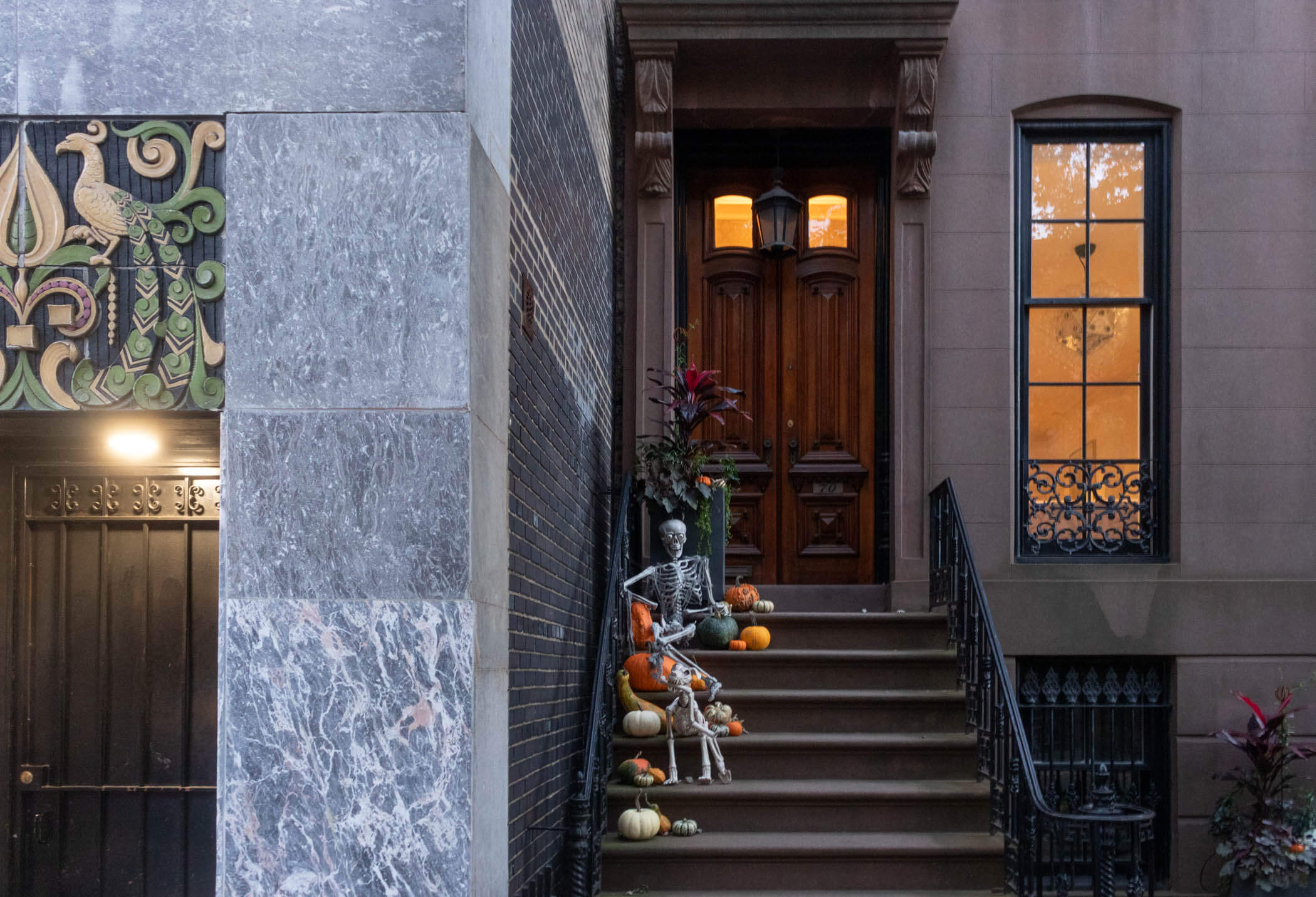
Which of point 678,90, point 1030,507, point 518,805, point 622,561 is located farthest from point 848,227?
point 518,805

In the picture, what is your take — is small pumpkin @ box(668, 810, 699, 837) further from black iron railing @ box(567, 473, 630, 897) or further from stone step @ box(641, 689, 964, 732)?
stone step @ box(641, 689, 964, 732)

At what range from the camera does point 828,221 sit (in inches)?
373

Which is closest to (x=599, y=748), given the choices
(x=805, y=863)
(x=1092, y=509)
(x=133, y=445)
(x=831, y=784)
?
(x=805, y=863)

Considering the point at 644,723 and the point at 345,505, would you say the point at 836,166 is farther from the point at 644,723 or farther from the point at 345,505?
the point at 345,505

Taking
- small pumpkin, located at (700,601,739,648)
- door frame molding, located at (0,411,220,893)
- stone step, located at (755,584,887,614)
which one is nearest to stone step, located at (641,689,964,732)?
small pumpkin, located at (700,601,739,648)

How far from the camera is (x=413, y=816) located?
4.05 metres

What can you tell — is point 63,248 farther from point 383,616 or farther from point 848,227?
point 848,227

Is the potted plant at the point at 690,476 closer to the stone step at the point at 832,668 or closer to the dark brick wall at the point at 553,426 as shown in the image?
the dark brick wall at the point at 553,426

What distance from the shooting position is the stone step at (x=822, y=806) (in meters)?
6.87

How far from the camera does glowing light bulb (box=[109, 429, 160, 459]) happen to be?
5.39 m

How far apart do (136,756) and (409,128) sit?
119 inches

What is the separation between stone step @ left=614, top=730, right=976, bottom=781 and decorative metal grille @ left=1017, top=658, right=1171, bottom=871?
58.3 inches

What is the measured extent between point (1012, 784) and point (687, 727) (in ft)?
5.57

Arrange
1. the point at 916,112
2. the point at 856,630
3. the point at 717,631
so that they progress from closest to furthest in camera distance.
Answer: the point at 717,631
the point at 856,630
the point at 916,112
